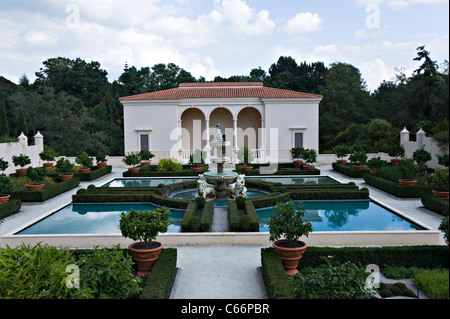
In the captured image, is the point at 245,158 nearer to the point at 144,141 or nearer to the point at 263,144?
the point at 263,144

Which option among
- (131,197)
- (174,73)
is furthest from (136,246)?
(174,73)

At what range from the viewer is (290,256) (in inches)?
→ 303

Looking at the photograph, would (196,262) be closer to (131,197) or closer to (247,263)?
(247,263)

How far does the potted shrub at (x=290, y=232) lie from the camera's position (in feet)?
25.1

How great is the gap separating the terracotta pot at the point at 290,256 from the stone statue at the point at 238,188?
7.46 metres

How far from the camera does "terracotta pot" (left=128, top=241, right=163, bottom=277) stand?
25.4ft

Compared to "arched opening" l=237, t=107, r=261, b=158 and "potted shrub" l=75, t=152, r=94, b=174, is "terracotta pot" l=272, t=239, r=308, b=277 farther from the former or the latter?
"arched opening" l=237, t=107, r=261, b=158

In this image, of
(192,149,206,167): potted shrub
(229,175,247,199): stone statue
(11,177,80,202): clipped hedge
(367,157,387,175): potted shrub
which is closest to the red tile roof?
(192,149,206,167): potted shrub

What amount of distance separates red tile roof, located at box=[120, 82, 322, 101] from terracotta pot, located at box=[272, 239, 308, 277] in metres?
22.6

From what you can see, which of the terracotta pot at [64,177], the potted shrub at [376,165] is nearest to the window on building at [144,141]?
the terracotta pot at [64,177]

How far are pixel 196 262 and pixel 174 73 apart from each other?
1857 inches

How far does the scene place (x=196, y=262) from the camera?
859cm

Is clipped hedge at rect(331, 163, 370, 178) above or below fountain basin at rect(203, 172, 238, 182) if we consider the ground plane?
below

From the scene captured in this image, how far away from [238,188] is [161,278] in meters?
8.79
